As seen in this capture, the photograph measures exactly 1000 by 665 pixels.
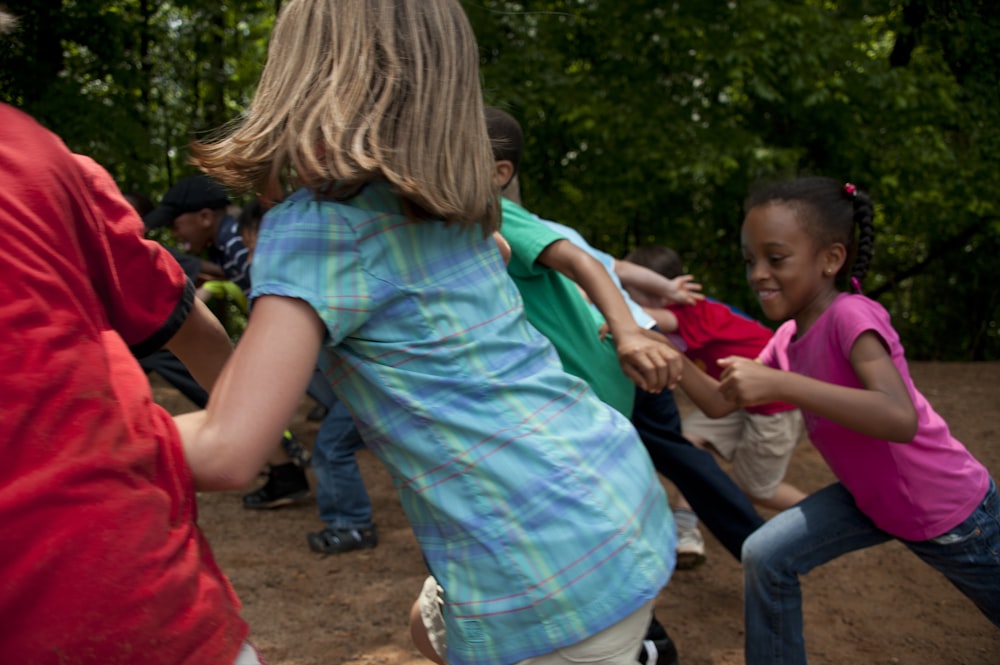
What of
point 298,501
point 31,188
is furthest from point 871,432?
point 298,501

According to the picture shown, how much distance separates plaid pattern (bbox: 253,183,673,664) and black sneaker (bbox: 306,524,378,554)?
2.95 m

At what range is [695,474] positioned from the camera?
3.67 m

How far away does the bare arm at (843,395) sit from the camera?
87.2 inches

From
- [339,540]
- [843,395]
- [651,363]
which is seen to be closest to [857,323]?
[843,395]

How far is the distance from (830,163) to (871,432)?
665 centimetres

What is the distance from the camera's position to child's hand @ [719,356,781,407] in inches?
86.5

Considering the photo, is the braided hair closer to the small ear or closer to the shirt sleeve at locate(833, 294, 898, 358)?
the shirt sleeve at locate(833, 294, 898, 358)

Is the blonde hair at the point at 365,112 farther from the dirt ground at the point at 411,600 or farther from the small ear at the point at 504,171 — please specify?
the dirt ground at the point at 411,600

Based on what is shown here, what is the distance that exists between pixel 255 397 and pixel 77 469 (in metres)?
0.28

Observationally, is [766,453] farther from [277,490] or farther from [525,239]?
[277,490]

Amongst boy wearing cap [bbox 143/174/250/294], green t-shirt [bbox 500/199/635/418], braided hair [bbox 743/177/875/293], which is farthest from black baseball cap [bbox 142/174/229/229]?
braided hair [bbox 743/177/875/293]

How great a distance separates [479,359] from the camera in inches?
62.3

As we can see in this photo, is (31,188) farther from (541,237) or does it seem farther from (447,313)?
(541,237)

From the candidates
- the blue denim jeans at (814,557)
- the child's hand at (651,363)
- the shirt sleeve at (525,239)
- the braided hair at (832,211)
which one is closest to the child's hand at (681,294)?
the braided hair at (832,211)
